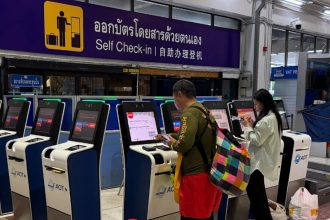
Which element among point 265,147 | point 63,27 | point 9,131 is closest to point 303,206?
point 265,147

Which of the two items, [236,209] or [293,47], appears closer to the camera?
[236,209]

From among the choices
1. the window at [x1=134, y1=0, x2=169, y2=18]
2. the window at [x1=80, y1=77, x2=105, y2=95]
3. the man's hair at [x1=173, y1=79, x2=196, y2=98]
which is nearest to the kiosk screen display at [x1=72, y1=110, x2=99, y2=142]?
the man's hair at [x1=173, y1=79, x2=196, y2=98]

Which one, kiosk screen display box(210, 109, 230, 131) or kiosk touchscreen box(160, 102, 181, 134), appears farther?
kiosk screen display box(210, 109, 230, 131)

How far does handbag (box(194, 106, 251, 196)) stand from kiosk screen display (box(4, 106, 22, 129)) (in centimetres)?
232

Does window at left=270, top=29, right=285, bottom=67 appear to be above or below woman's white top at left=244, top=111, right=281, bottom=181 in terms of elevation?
above

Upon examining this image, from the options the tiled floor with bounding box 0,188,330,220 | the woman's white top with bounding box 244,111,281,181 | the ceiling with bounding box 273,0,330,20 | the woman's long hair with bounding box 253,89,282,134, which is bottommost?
the tiled floor with bounding box 0,188,330,220

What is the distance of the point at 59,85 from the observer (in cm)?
653

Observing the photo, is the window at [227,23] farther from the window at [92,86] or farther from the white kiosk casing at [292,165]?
the white kiosk casing at [292,165]

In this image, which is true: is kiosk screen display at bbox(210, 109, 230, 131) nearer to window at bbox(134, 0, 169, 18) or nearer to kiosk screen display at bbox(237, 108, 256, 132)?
kiosk screen display at bbox(237, 108, 256, 132)

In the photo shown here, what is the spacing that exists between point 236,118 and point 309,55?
158 inches

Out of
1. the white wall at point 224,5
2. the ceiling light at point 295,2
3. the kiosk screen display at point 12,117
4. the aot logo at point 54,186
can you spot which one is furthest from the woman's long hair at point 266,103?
the ceiling light at point 295,2

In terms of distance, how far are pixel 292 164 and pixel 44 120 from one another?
270 centimetres

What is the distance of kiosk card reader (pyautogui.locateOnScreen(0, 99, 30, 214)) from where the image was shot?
392cm

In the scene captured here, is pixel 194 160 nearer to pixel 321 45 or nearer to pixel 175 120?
pixel 175 120
